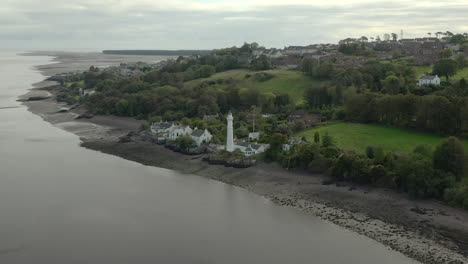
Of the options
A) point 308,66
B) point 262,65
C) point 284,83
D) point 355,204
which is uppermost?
point 308,66

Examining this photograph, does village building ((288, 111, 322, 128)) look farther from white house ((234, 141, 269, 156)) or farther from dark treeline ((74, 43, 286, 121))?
white house ((234, 141, 269, 156))

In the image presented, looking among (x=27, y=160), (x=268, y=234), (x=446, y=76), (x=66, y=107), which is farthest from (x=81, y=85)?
(x=268, y=234)

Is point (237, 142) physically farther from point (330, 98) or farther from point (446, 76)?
point (446, 76)

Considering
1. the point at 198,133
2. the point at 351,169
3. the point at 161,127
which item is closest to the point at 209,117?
the point at 161,127

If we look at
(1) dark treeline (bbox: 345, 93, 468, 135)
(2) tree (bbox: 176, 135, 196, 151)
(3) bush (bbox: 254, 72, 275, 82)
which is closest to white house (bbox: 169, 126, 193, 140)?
(2) tree (bbox: 176, 135, 196, 151)

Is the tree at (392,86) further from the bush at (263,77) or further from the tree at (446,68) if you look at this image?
the bush at (263,77)

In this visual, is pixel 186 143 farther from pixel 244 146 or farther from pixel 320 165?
pixel 320 165

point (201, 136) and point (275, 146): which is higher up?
point (275, 146)
